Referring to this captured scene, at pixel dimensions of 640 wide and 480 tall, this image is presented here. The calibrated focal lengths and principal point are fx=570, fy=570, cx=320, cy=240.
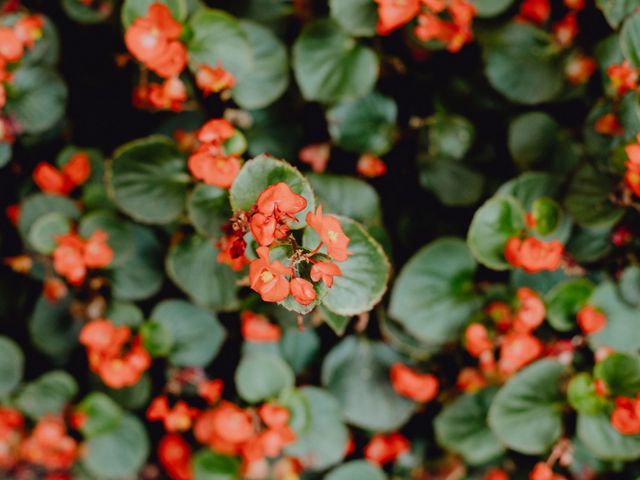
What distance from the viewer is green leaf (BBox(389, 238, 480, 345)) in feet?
3.94

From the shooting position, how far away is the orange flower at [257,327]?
1228 mm

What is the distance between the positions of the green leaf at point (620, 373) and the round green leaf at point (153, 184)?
35.6 inches

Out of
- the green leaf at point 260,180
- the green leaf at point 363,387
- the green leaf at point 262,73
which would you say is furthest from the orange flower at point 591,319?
the green leaf at point 262,73

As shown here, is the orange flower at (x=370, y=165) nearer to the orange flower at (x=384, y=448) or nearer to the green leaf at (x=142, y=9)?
the green leaf at (x=142, y=9)

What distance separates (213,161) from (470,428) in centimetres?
87

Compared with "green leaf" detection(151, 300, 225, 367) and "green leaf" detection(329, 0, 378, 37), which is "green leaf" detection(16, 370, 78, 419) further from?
"green leaf" detection(329, 0, 378, 37)

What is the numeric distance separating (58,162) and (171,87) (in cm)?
41

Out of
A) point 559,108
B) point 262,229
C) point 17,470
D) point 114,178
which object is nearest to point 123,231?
point 114,178

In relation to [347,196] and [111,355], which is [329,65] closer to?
[347,196]

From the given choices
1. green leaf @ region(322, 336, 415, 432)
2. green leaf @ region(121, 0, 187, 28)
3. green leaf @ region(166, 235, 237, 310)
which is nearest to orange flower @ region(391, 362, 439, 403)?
green leaf @ region(322, 336, 415, 432)

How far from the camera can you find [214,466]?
134 centimetres

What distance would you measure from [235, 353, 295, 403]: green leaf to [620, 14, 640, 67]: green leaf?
911mm

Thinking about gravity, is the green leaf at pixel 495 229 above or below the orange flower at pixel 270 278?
below

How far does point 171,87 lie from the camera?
1100mm
